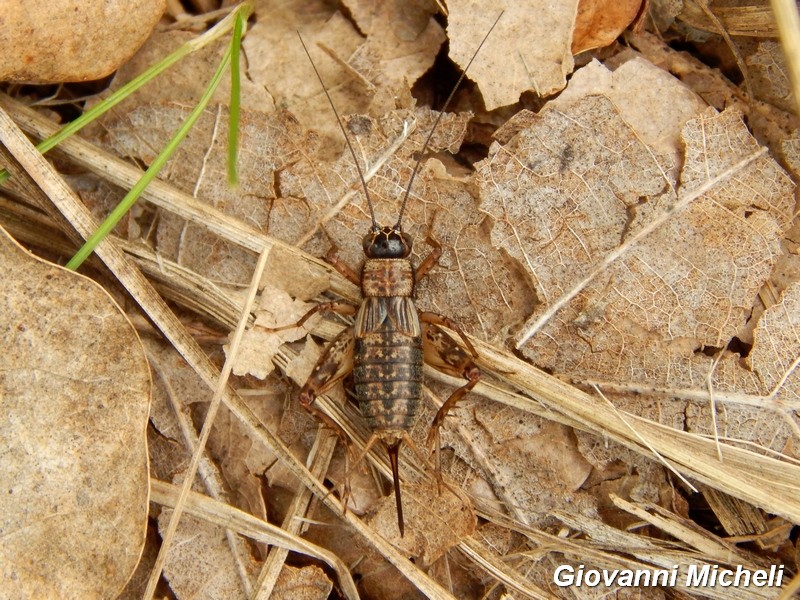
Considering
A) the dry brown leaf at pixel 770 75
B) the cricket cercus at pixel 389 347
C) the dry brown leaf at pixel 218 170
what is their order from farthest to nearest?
the dry brown leaf at pixel 218 170 → the dry brown leaf at pixel 770 75 → the cricket cercus at pixel 389 347

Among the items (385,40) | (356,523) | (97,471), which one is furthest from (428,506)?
(385,40)

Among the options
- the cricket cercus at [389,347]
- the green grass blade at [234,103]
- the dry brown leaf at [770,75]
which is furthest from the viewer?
the dry brown leaf at [770,75]

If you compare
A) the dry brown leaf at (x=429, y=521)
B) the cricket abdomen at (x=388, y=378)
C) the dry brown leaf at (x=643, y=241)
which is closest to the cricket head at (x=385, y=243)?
the cricket abdomen at (x=388, y=378)

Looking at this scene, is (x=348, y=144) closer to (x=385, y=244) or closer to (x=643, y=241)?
(x=385, y=244)

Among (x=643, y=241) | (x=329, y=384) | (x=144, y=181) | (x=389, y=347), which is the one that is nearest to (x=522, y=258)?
(x=643, y=241)

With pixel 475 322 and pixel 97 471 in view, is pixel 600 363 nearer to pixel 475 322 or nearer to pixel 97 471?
pixel 475 322

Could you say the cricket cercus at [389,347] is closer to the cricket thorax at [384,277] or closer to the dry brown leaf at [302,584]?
the cricket thorax at [384,277]

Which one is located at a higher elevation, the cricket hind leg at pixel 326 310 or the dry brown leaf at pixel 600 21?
the dry brown leaf at pixel 600 21
